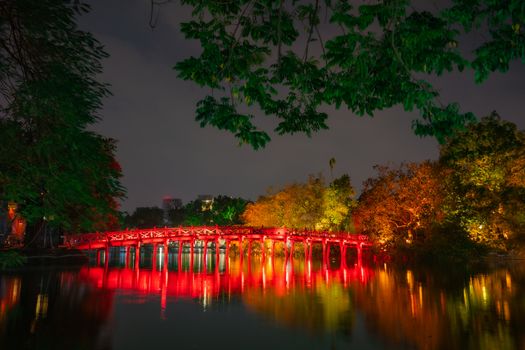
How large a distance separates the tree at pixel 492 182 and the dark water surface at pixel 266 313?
371 cm

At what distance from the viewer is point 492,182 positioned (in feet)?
104

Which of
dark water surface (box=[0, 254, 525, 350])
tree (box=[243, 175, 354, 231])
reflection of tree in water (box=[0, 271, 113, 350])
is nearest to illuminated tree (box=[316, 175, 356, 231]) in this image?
Result: tree (box=[243, 175, 354, 231])

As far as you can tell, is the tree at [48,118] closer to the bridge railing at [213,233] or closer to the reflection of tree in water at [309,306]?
the reflection of tree in water at [309,306]

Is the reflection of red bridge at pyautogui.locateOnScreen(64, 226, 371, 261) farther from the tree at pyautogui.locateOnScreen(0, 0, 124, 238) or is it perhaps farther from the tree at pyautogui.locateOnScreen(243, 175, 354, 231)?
the tree at pyautogui.locateOnScreen(0, 0, 124, 238)

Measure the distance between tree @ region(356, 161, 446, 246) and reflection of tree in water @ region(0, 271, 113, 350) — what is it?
26.6 metres

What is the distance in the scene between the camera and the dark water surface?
12703 mm

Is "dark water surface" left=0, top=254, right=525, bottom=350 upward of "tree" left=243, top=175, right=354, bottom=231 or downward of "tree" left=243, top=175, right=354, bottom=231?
downward

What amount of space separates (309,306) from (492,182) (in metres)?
20.7


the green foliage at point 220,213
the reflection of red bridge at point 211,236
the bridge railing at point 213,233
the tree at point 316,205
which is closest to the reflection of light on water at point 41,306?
the reflection of red bridge at point 211,236

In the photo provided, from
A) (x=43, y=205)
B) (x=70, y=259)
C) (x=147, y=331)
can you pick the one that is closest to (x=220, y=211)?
(x=70, y=259)

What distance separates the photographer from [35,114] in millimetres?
6797

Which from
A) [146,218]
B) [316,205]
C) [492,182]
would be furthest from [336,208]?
[146,218]

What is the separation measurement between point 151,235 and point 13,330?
109 ft

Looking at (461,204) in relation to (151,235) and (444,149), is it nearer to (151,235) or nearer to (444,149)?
(444,149)
